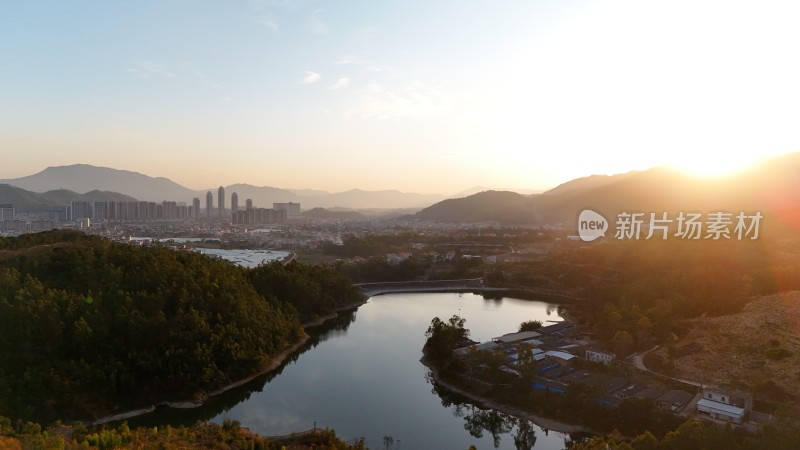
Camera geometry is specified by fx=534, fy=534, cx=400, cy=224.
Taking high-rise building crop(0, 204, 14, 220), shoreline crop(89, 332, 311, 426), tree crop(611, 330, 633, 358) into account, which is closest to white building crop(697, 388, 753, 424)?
tree crop(611, 330, 633, 358)

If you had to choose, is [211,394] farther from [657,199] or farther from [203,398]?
[657,199]

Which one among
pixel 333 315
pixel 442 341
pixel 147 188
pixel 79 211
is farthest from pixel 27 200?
pixel 147 188

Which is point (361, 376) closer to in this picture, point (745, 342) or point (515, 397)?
point (515, 397)

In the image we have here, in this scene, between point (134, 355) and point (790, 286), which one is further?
point (790, 286)

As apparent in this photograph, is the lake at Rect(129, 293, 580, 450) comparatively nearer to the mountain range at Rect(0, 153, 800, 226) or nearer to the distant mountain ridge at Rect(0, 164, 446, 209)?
the mountain range at Rect(0, 153, 800, 226)

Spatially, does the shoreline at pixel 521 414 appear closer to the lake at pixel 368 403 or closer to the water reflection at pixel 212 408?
the lake at pixel 368 403

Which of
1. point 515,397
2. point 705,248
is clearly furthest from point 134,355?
point 705,248

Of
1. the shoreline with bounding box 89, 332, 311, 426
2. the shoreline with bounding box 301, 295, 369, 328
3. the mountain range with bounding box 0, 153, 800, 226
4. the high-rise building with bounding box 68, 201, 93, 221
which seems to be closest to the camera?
the shoreline with bounding box 89, 332, 311, 426
